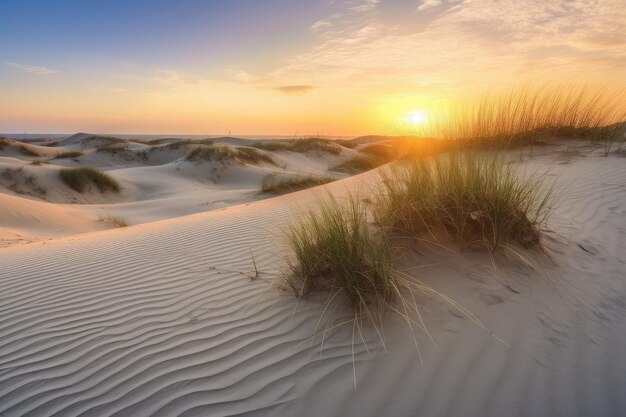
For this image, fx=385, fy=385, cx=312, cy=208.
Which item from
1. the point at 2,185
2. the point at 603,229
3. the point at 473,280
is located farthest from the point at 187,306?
the point at 2,185

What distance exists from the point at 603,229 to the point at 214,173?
1691 centimetres

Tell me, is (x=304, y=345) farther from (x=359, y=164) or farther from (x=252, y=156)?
(x=359, y=164)

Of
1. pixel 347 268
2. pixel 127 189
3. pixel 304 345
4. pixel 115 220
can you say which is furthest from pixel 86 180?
pixel 304 345

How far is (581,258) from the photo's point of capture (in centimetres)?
336

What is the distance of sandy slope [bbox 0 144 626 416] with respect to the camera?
1.97m

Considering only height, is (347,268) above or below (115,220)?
above

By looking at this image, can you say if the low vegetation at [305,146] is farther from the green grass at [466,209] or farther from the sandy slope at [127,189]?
the green grass at [466,209]

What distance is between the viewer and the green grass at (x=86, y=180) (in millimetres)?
14626

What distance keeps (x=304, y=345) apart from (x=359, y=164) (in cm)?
2023

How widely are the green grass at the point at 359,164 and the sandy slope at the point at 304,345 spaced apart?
56.6ft

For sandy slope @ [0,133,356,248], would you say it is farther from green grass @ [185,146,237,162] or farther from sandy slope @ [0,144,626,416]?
sandy slope @ [0,144,626,416]

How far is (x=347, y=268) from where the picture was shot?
8.71 feet

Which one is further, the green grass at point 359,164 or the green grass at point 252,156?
the green grass at point 359,164

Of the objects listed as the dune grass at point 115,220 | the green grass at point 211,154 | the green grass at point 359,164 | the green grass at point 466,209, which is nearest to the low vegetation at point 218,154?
the green grass at point 211,154
